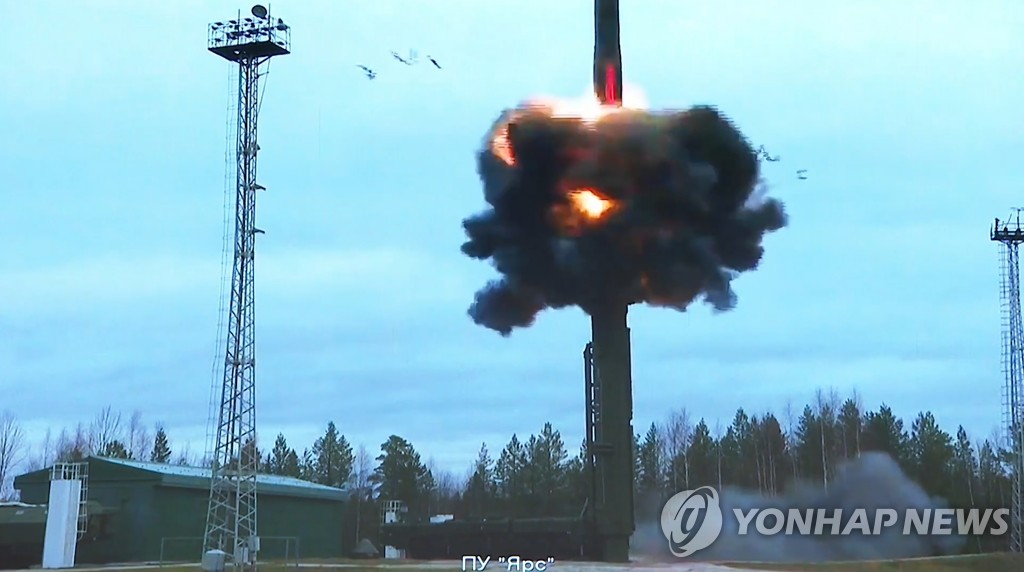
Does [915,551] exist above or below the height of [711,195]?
below

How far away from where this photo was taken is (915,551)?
2473 inches

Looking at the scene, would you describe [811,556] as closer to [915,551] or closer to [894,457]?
[915,551]

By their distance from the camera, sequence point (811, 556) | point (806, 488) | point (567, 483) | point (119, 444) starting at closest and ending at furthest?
point (811, 556) < point (806, 488) < point (567, 483) < point (119, 444)

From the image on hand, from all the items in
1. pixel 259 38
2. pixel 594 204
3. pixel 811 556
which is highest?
pixel 259 38

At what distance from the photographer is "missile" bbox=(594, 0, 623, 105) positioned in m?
45.8

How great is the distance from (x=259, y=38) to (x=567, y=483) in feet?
171

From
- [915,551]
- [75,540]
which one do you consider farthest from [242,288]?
[915,551]

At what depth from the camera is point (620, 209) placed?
144 feet
